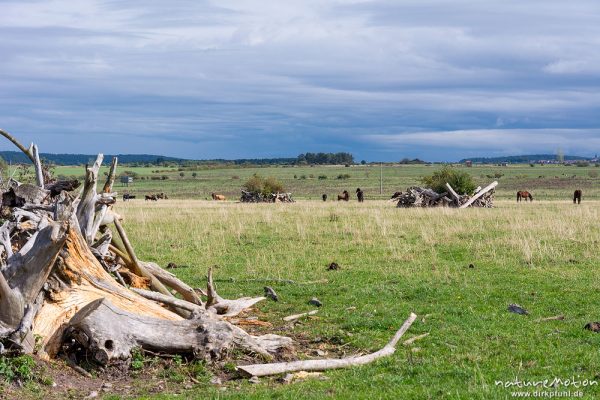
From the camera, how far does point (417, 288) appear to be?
45.4ft

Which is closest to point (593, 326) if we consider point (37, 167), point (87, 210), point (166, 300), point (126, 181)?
point (166, 300)

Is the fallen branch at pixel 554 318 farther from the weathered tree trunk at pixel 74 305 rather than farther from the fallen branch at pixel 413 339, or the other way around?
the weathered tree trunk at pixel 74 305

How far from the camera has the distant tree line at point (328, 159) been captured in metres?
192

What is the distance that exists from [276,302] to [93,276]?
412 cm

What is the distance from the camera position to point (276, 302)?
43.5ft

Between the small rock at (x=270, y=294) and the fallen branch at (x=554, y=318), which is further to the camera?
the small rock at (x=270, y=294)

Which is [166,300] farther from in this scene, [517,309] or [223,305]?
[517,309]

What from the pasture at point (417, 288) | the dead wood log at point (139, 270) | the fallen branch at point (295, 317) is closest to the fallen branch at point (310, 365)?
the pasture at point (417, 288)

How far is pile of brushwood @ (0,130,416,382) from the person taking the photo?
335 inches

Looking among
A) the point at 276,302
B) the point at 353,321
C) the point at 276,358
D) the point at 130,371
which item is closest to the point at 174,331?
the point at 130,371

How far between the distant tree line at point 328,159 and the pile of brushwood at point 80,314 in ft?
596

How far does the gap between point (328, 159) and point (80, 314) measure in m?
186

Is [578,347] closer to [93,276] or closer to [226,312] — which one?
[226,312]

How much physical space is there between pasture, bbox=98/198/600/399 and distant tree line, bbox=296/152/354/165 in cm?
16319
